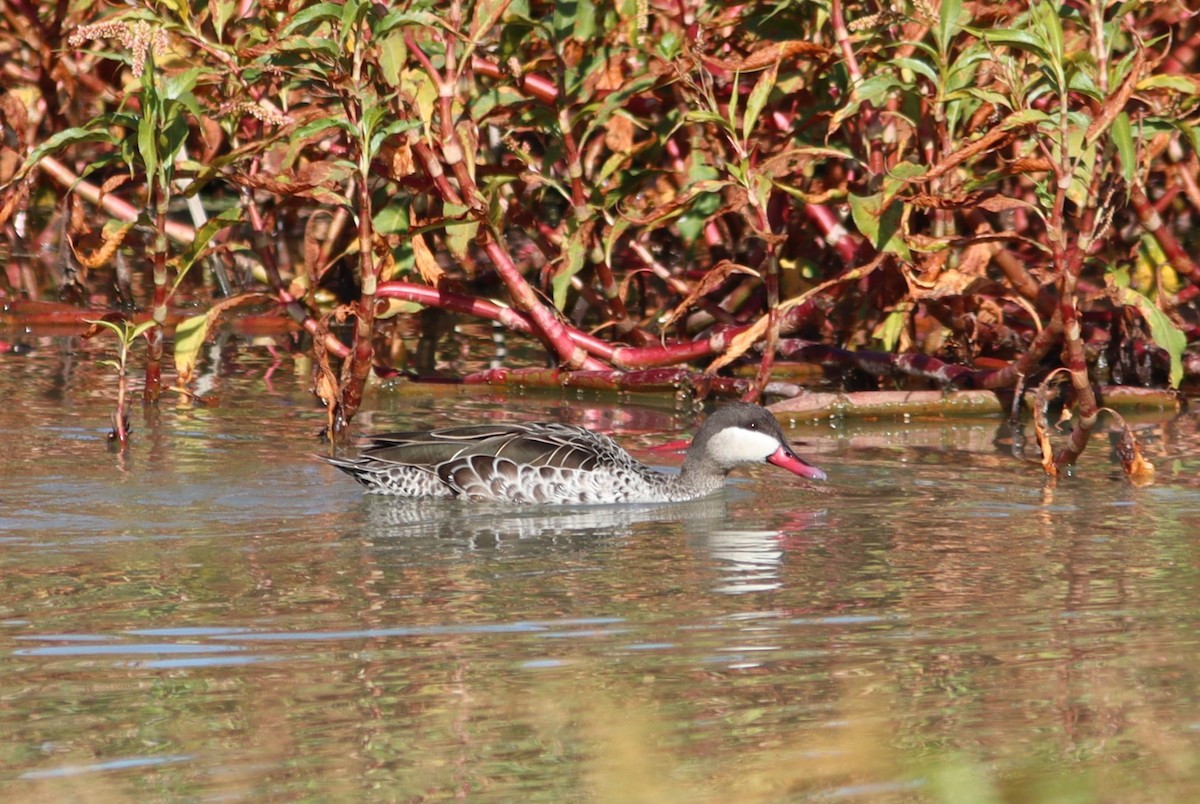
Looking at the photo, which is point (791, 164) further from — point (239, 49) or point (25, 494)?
point (25, 494)

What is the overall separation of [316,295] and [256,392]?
1809 mm

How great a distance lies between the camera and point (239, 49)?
8742 mm

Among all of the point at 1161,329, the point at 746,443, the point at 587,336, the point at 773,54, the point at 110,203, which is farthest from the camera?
the point at 110,203

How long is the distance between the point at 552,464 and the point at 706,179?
230 cm

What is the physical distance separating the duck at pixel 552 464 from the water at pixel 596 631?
0.14 metres

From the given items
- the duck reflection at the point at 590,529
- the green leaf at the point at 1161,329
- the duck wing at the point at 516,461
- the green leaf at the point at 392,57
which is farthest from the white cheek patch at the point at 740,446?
the green leaf at the point at 392,57

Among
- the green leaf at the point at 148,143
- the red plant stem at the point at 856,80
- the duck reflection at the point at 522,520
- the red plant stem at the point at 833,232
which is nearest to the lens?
the duck reflection at the point at 522,520

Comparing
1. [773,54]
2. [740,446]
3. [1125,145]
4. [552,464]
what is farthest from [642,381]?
[1125,145]

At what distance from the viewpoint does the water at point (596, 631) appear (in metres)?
4.52

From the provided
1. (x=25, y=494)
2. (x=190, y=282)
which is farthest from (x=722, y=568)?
(x=190, y=282)

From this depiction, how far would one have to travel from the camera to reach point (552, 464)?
7.91 meters

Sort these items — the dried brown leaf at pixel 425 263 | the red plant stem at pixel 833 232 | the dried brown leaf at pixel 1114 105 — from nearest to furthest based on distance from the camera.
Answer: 1. the dried brown leaf at pixel 1114 105
2. the dried brown leaf at pixel 425 263
3. the red plant stem at pixel 833 232

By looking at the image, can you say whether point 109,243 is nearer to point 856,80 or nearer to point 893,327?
point 856,80

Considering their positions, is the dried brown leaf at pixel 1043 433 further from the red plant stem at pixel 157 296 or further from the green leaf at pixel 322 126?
the red plant stem at pixel 157 296
